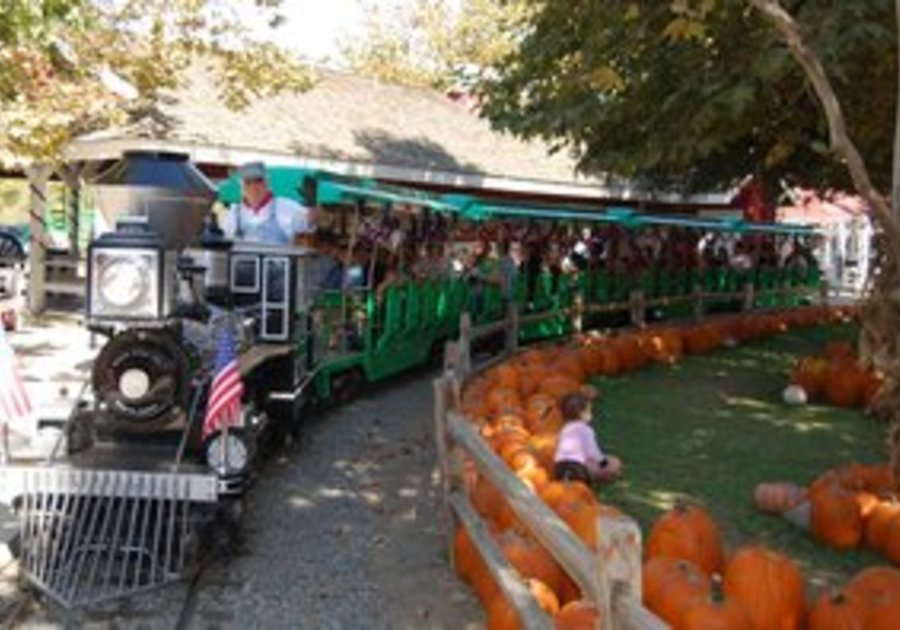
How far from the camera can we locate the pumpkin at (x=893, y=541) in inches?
293

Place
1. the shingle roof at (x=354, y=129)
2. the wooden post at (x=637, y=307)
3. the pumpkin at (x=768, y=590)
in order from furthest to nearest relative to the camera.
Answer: the shingle roof at (x=354, y=129) < the wooden post at (x=637, y=307) < the pumpkin at (x=768, y=590)

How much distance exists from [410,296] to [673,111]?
4.14 metres

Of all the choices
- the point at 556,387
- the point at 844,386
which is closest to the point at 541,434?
the point at 556,387

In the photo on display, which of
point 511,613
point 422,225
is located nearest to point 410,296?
point 422,225

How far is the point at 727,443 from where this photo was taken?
11.2 m

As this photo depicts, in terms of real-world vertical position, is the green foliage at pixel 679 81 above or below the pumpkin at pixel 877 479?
above

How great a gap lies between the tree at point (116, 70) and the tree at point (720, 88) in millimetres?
5553

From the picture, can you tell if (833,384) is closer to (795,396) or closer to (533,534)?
(795,396)

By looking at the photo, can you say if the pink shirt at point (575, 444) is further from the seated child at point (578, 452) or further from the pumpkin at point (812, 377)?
the pumpkin at point (812, 377)

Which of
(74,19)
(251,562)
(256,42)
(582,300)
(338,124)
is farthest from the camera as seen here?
(338,124)

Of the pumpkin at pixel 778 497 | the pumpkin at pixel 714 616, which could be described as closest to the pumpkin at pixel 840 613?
the pumpkin at pixel 714 616

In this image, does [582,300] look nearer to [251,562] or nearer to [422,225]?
[422,225]

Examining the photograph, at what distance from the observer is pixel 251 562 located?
733 cm

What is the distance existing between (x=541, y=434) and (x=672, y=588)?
3531 mm
